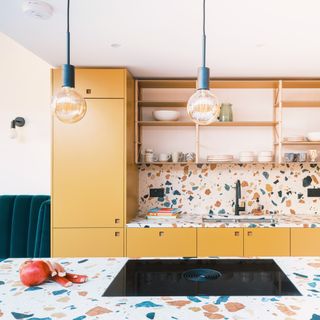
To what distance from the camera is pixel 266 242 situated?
2.82 meters

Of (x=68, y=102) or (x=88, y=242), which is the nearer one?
(x=68, y=102)

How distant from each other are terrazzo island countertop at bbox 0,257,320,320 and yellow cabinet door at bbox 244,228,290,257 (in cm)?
153

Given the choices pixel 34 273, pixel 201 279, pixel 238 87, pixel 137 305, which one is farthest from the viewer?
pixel 238 87

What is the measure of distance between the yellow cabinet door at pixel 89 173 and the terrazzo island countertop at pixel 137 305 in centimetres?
153

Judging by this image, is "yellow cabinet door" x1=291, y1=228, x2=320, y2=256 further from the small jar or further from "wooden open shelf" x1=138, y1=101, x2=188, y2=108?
"wooden open shelf" x1=138, y1=101, x2=188, y2=108

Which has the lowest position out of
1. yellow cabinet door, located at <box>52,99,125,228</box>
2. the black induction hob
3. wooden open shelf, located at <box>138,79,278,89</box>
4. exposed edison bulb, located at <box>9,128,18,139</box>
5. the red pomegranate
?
the black induction hob

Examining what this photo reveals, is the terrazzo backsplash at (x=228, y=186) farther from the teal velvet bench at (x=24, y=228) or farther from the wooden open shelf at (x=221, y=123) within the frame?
the teal velvet bench at (x=24, y=228)

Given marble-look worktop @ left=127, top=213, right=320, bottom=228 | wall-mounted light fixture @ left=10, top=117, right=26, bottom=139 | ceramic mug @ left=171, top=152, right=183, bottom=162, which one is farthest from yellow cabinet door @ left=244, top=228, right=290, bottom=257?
wall-mounted light fixture @ left=10, top=117, right=26, bottom=139

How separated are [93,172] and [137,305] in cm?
189

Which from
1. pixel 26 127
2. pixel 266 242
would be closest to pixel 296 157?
pixel 266 242

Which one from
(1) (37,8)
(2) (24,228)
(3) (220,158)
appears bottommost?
(2) (24,228)

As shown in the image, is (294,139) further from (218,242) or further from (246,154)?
(218,242)

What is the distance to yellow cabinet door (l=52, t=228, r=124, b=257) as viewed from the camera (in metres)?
2.81

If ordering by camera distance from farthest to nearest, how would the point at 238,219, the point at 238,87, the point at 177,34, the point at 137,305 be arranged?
the point at 238,87, the point at 238,219, the point at 177,34, the point at 137,305
